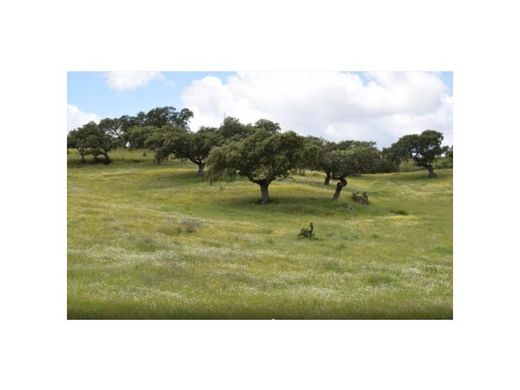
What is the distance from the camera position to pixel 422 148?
9362 centimetres

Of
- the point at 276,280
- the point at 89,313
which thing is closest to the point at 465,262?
the point at 276,280

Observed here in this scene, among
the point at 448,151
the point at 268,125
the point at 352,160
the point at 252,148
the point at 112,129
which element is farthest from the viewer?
the point at 112,129

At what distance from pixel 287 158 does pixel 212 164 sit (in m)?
9.54

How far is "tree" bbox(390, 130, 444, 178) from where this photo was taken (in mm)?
92312

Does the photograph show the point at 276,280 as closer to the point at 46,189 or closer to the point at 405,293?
the point at 405,293

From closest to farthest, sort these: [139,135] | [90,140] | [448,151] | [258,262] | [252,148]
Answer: [258,262] → [252,148] → [448,151] → [90,140] → [139,135]

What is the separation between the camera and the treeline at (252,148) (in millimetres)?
59156

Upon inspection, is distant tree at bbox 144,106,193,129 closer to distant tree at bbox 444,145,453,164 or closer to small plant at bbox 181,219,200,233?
distant tree at bbox 444,145,453,164

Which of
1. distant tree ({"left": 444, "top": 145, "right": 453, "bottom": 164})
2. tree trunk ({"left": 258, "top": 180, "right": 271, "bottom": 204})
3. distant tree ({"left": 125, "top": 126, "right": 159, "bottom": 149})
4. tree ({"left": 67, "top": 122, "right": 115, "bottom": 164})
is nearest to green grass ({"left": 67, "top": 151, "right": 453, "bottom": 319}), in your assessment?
tree trunk ({"left": 258, "top": 180, "right": 271, "bottom": 204})

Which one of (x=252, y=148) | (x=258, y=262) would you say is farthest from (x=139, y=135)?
(x=258, y=262)

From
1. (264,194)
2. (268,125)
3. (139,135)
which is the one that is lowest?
(264,194)

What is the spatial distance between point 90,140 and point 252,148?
5018 centimetres

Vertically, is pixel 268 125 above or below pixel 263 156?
above

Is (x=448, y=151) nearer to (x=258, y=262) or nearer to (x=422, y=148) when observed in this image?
(x=422, y=148)
